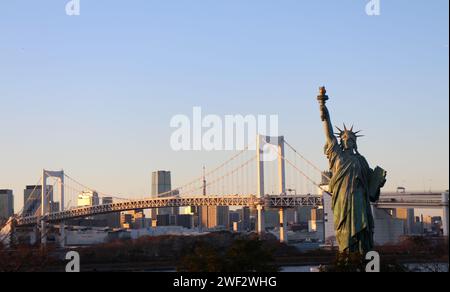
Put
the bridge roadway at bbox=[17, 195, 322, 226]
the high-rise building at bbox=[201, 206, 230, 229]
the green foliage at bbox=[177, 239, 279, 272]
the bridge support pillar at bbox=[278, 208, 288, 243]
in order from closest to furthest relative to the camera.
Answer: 1. the green foliage at bbox=[177, 239, 279, 272]
2. the bridge support pillar at bbox=[278, 208, 288, 243]
3. the bridge roadway at bbox=[17, 195, 322, 226]
4. the high-rise building at bbox=[201, 206, 230, 229]

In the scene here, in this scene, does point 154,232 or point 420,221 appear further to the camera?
point 420,221

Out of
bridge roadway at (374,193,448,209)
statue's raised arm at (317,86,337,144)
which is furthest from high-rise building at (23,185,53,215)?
statue's raised arm at (317,86,337,144)

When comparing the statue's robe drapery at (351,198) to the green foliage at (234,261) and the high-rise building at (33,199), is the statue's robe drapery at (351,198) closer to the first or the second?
the green foliage at (234,261)

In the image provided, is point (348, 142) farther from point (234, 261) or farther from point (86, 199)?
point (86, 199)

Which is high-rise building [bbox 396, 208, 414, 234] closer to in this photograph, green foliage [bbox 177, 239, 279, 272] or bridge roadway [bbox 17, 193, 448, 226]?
bridge roadway [bbox 17, 193, 448, 226]

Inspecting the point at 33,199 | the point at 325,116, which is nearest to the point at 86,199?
the point at 33,199

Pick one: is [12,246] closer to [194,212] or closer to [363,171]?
[363,171]

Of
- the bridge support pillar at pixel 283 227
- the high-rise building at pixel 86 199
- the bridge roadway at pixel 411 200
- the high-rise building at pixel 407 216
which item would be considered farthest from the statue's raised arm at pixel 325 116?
the high-rise building at pixel 86 199
